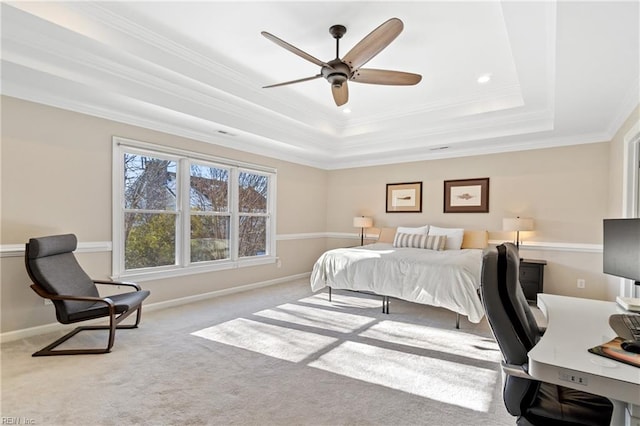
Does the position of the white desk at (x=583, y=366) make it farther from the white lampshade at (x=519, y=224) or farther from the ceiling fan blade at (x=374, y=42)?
the white lampshade at (x=519, y=224)

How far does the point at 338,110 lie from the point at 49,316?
461cm

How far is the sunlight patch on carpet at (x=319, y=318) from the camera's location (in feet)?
12.1

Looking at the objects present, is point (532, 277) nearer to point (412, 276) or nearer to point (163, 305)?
point (412, 276)

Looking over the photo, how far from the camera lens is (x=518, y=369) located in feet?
4.41

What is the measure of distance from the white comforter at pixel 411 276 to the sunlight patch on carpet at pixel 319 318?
1.51 ft

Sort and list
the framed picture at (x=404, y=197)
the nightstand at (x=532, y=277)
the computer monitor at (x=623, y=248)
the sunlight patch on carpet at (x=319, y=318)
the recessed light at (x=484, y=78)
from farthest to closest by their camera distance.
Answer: the framed picture at (x=404, y=197) → the nightstand at (x=532, y=277) → the recessed light at (x=484, y=78) → the sunlight patch on carpet at (x=319, y=318) → the computer monitor at (x=623, y=248)

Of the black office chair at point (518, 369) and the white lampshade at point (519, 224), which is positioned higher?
the white lampshade at point (519, 224)

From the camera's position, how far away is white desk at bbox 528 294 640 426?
40.6 inches

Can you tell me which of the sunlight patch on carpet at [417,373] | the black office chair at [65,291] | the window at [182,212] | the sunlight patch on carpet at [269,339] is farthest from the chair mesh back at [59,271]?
the sunlight patch on carpet at [417,373]

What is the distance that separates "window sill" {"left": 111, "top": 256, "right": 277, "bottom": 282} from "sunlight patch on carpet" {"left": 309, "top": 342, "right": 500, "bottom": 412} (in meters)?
2.65

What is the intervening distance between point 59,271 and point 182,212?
1.70 m

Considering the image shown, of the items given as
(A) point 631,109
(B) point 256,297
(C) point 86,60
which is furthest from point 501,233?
(C) point 86,60

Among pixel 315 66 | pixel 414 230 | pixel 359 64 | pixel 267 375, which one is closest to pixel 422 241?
pixel 414 230

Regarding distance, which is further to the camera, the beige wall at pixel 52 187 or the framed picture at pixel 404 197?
the framed picture at pixel 404 197
